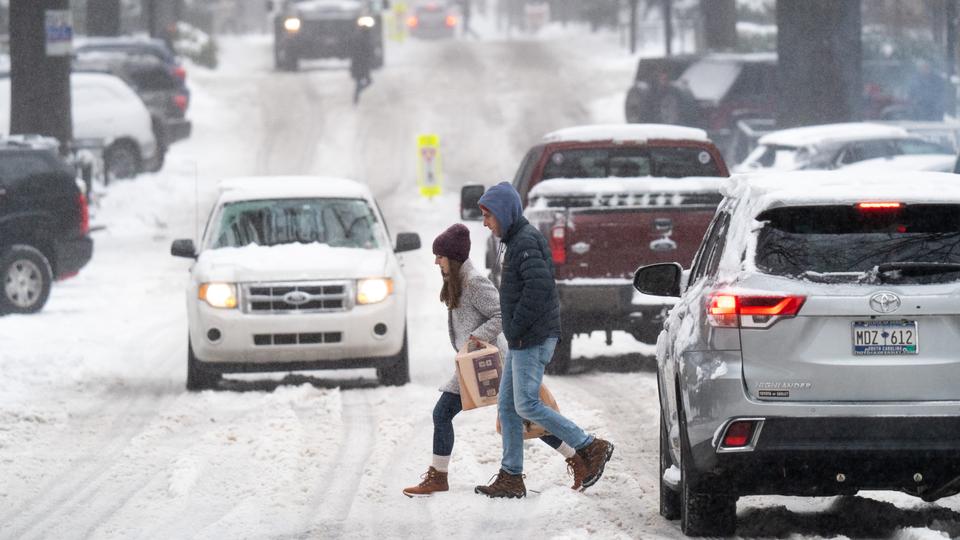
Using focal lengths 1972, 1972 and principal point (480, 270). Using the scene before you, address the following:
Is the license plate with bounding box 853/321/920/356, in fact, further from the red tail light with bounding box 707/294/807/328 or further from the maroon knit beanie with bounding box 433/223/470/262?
the maroon knit beanie with bounding box 433/223/470/262

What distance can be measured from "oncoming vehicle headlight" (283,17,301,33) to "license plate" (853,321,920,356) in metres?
40.3

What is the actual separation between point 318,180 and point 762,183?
28.8ft

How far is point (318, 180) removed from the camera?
55.4ft

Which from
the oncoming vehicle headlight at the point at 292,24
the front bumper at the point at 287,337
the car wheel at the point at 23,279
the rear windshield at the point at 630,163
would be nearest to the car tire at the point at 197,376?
the front bumper at the point at 287,337

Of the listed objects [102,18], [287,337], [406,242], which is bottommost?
[287,337]

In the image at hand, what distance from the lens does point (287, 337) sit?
587 inches

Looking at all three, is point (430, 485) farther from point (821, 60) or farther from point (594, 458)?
point (821, 60)

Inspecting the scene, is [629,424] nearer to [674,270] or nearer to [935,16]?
[674,270]

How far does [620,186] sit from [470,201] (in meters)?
1.78

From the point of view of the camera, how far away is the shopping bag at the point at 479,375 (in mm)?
10141

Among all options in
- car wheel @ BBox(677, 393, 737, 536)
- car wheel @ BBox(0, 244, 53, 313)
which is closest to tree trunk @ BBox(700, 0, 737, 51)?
car wheel @ BBox(0, 244, 53, 313)

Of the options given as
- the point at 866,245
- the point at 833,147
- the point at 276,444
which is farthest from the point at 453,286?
the point at 833,147

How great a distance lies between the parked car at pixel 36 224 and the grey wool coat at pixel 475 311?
1150cm

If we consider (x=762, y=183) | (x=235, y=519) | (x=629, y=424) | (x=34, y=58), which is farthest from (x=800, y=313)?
(x=34, y=58)
